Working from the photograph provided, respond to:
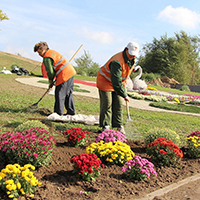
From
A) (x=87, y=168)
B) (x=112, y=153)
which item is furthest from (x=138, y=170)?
(x=87, y=168)

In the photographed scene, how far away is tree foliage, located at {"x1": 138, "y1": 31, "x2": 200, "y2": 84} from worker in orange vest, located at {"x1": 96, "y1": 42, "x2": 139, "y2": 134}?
36154mm

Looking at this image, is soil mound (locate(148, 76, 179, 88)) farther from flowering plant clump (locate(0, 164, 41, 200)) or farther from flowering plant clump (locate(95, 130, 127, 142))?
flowering plant clump (locate(0, 164, 41, 200))

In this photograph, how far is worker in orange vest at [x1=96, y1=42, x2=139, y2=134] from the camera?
465 cm

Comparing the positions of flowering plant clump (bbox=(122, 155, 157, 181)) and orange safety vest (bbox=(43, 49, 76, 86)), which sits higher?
orange safety vest (bbox=(43, 49, 76, 86))

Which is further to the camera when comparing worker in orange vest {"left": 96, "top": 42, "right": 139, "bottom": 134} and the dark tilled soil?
worker in orange vest {"left": 96, "top": 42, "right": 139, "bottom": 134}

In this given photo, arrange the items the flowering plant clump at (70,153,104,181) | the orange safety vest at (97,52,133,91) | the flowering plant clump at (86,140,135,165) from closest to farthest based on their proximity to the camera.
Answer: the flowering plant clump at (70,153,104,181), the flowering plant clump at (86,140,135,165), the orange safety vest at (97,52,133,91)

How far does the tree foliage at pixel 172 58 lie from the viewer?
39.8 m

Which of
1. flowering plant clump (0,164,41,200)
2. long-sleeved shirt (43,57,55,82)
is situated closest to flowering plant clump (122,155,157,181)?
flowering plant clump (0,164,41,200)

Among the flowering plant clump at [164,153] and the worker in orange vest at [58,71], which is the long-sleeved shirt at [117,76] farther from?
the worker in orange vest at [58,71]

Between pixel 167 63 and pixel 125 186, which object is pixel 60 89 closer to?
pixel 125 186

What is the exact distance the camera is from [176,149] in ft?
12.3

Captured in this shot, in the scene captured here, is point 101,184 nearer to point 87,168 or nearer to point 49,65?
point 87,168

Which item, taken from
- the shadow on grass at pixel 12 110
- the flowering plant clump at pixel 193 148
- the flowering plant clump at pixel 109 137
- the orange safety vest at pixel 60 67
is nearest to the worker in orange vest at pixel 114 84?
the flowering plant clump at pixel 109 137

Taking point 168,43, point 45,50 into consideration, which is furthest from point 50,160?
point 168,43
